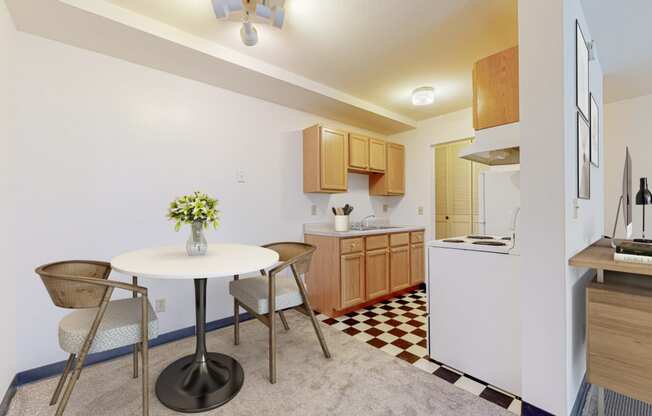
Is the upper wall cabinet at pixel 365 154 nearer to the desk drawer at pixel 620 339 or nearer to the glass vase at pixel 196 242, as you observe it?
the glass vase at pixel 196 242

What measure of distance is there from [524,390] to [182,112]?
9.75ft

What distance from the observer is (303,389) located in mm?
1651

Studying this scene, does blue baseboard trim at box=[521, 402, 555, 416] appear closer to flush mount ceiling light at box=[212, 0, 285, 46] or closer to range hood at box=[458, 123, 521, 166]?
range hood at box=[458, 123, 521, 166]

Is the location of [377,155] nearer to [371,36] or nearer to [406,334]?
[371,36]

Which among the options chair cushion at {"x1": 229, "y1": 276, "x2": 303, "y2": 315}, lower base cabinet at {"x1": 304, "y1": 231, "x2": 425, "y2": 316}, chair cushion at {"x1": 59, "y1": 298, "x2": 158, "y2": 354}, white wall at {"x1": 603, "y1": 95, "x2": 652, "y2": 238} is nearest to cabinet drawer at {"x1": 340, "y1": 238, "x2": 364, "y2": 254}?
lower base cabinet at {"x1": 304, "y1": 231, "x2": 425, "y2": 316}

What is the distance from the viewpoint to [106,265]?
1.73 m

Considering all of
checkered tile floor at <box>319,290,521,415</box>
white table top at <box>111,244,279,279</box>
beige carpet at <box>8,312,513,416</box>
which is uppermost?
white table top at <box>111,244,279,279</box>

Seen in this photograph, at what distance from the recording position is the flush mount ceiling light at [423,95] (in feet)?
9.46

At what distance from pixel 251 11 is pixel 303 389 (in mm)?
2286

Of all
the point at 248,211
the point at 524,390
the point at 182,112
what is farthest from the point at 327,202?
the point at 524,390

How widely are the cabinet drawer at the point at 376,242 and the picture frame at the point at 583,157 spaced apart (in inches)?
71.7

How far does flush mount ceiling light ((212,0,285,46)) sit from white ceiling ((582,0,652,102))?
1749mm

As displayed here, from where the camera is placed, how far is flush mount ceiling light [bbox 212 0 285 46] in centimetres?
161

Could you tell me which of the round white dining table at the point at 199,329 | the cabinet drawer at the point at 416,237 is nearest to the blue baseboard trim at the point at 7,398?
the round white dining table at the point at 199,329
